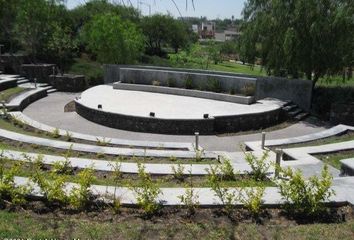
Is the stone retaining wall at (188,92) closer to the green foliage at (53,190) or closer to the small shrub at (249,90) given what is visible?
the small shrub at (249,90)

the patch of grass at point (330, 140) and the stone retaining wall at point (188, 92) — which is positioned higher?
the stone retaining wall at point (188, 92)

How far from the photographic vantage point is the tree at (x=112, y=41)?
31.8 metres

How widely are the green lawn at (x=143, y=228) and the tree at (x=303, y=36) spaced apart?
1607cm

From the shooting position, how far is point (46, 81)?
3178 centimetres

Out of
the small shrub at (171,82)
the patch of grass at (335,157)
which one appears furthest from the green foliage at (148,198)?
the small shrub at (171,82)

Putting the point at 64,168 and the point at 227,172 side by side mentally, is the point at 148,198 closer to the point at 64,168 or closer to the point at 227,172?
the point at 227,172

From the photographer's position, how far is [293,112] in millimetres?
20594

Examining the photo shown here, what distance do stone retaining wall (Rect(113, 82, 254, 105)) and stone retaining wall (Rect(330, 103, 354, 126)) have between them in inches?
168

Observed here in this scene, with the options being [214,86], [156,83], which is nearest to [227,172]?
[214,86]

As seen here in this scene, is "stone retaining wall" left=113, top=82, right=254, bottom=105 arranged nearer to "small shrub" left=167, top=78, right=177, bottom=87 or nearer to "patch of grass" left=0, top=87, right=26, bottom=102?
"small shrub" left=167, top=78, right=177, bottom=87

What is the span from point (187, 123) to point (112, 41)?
1690 cm

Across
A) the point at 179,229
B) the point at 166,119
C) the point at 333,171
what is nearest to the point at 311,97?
the point at 166,119

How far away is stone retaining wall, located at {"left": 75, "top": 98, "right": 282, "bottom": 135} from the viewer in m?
17.2

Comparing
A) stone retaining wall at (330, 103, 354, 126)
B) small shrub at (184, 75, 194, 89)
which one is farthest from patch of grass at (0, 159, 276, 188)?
small shrub at (184, 75, 194, 89)
